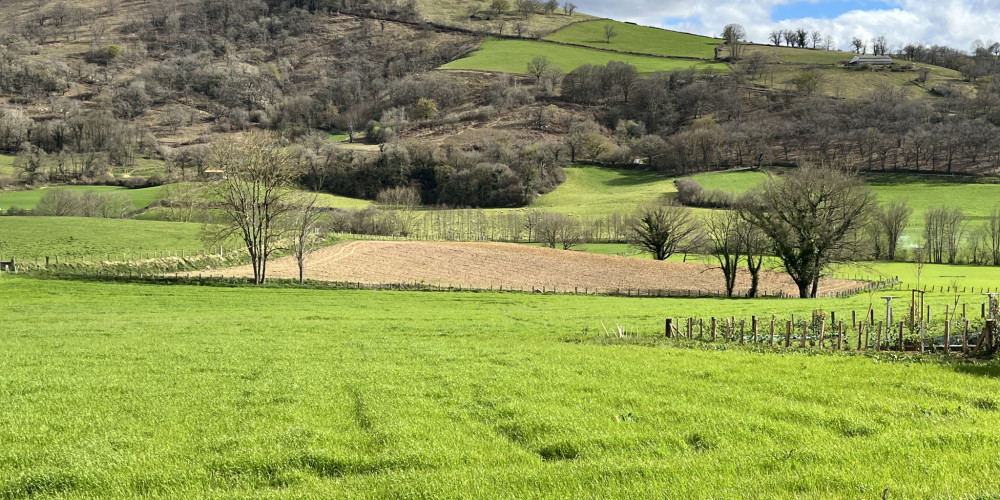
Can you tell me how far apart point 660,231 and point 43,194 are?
370ft

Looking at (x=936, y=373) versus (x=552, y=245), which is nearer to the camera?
(x=936, y=373)

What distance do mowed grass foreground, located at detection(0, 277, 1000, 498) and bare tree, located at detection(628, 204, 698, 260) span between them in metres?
64.4

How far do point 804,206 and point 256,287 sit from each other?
161ft

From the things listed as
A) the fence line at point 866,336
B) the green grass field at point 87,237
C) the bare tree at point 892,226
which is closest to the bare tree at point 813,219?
the fence line at point 866,336

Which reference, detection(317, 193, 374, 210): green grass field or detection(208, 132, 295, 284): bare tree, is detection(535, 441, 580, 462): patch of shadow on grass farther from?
detection(317, 193, 374, 210): green grass field

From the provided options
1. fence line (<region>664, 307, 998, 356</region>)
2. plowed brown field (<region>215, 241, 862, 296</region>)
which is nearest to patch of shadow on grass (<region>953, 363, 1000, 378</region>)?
fence line (<region>664, 307, 998, 356</region>)

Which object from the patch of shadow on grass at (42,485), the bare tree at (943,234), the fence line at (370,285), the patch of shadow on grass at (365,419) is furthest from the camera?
the bare tree at (943,234)

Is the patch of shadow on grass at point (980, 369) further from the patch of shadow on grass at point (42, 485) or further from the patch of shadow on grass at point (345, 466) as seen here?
the patch of shadow on grass at point (42, 485)

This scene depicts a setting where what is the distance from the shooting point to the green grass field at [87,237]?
208 ft

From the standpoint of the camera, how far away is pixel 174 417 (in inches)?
516

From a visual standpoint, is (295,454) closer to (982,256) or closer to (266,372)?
(266,372)

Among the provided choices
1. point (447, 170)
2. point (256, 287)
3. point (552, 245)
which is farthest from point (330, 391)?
point (447, 170)

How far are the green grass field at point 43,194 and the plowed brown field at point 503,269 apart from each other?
6129 cm

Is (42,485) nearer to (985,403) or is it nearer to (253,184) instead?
(985,403)
